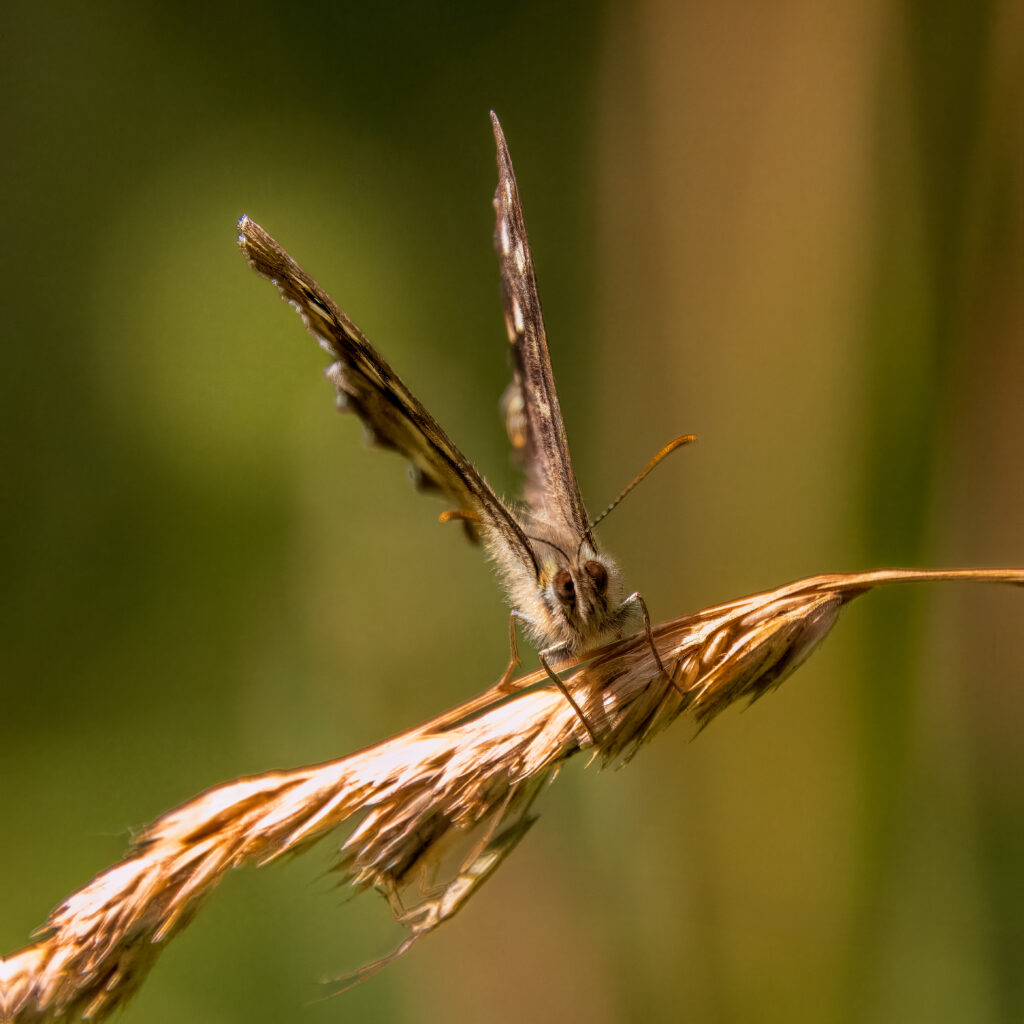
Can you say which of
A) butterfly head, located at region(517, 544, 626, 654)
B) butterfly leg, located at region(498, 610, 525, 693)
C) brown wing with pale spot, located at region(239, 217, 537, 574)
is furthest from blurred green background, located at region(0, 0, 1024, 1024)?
brown wing with pale spot, located at region(239, 217, 537, 574)

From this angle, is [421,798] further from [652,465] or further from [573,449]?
[573,449]

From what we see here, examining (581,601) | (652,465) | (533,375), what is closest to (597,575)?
(581,601)

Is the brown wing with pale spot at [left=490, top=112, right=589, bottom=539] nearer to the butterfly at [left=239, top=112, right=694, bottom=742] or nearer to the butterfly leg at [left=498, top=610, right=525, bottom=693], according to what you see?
the butterfly at [left=239, top=112, right=694, bottom=742]

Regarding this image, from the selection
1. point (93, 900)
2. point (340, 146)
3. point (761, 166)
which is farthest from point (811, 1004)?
point (340, 146)

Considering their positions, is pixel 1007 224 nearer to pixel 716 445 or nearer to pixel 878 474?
pixel 878 474

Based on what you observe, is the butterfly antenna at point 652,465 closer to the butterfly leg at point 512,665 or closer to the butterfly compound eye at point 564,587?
the butterfly compound eye at point 564,587

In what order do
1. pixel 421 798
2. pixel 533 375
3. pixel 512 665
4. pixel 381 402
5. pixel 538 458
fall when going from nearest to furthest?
pixel 421 798 < pixel 512 665 < pixel 381 402 < pixel 533 375 < pixel 538 458

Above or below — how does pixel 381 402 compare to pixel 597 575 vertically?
above
